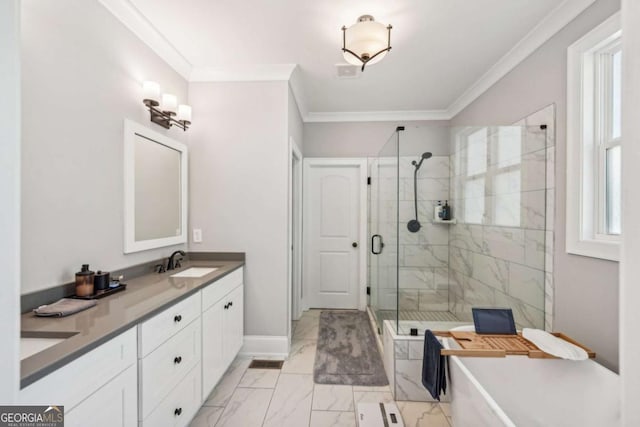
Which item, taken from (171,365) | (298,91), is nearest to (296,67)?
(298,91)

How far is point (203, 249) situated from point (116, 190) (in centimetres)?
95

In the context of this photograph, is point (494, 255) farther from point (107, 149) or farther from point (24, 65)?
point (24, 65)

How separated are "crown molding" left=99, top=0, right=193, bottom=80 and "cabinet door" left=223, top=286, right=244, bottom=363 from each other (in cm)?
196

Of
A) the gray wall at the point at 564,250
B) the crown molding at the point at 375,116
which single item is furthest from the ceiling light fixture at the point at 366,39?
the crown molding at the point at 375,116

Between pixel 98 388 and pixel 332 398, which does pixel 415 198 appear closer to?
pixel 332 398

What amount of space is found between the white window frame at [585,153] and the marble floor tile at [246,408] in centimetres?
223

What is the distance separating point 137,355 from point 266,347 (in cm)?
149

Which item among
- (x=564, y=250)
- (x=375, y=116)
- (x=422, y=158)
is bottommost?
(x=564, y=250)

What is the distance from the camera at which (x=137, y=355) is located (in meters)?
1.19

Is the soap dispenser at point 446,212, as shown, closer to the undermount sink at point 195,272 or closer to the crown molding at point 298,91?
the crown molding at point 298,91

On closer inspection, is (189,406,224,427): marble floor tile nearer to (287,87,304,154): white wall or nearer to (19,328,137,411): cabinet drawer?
(19,328,137,411): cabinet drawer

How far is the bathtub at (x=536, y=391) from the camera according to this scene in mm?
1263

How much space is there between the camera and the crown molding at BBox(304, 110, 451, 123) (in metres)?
3.52

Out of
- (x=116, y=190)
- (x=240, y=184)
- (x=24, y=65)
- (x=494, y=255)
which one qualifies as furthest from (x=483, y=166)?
(x=24, y=65)
